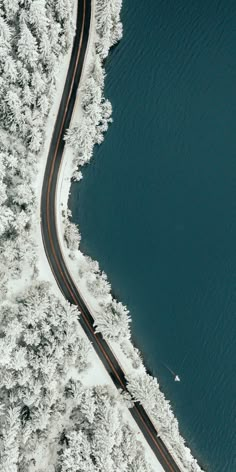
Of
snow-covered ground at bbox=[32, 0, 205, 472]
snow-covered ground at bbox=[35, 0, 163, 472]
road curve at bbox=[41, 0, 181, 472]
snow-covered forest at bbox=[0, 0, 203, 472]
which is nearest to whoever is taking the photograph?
snow-covered forest at bbox=[0, 0, 203, 472]

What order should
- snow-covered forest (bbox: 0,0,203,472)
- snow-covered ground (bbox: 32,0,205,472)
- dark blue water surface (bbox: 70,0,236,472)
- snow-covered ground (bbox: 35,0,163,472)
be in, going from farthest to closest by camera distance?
dark blue water surface (bbox: 70,0,236,472) < snow-covered ground (bbox: 32,0,205,472) < snow-covered ground (bbox: 35,0,163,472) < snow-covered forest (bbox: 0,0,203,472)

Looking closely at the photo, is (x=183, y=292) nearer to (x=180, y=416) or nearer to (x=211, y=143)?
(x=180, y=416)

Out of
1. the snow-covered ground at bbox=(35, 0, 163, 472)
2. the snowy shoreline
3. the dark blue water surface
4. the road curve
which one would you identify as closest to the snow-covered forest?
the snowy shoreline

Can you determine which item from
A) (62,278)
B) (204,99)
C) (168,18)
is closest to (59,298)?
(62,278)

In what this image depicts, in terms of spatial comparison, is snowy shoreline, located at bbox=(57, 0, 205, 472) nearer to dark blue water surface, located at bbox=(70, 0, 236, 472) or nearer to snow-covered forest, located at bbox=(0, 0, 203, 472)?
snow-covered forest, located at bbox=(0, 0, 203, 472)

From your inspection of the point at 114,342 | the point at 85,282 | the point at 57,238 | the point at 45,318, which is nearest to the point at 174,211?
the point at 85,282
